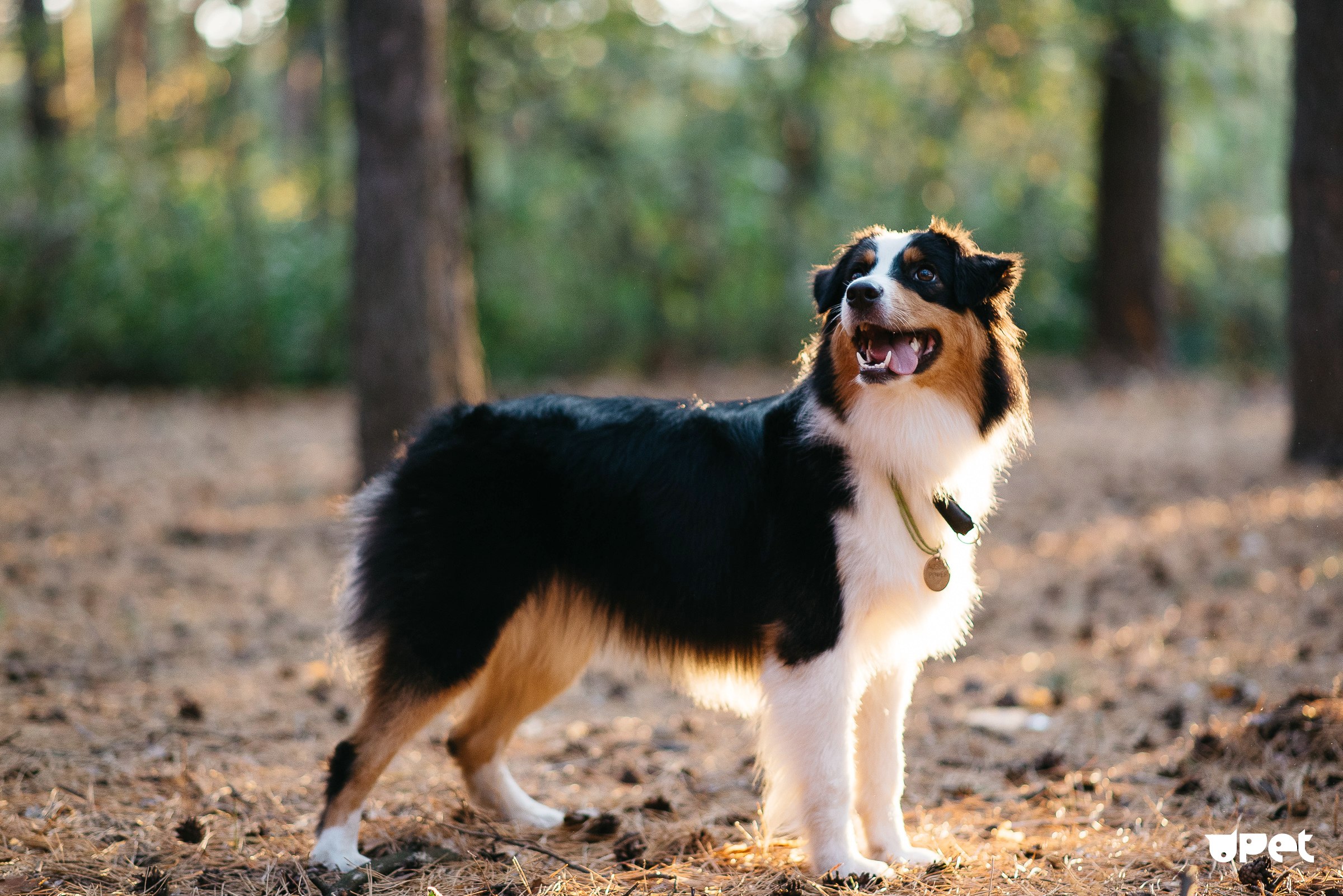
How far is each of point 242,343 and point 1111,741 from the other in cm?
1156

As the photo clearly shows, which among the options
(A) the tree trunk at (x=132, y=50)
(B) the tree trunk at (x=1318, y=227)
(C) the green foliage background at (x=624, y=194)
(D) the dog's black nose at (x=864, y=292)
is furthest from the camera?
(A) the tree trunk at (x=132, y=50)

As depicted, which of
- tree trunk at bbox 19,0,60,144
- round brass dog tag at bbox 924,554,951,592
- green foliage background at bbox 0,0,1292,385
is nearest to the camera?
round brass dog tag at bbox 924,554,951,592

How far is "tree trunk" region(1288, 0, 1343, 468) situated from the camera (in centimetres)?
645

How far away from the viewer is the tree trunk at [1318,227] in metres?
6.45

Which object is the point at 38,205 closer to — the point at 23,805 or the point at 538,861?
the point at 23,805

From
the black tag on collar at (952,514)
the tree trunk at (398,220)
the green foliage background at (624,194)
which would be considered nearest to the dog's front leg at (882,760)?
the black tag on collar at (952,514)

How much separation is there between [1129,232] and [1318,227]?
6413 mm

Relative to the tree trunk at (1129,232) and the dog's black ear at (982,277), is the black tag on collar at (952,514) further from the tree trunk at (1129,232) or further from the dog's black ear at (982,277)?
the tree trunk at (1129,232)

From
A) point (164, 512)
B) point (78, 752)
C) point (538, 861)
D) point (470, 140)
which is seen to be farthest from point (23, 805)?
point (470, 140)

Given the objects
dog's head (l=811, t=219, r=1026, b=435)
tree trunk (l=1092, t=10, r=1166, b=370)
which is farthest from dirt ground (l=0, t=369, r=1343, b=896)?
tree trunk (l=1092, t=10, r=1166, b=370)

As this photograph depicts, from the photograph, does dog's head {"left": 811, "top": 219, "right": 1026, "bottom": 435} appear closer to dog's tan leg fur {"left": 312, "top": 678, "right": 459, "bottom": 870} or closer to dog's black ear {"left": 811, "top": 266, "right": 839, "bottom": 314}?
dog's black ear {"left": 811, "top": 266, "right": 839, "bottom": 314}

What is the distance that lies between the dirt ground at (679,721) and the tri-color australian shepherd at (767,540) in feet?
1.07

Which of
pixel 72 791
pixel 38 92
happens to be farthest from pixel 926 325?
pixel 38 92

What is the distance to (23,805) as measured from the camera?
11.5ft
